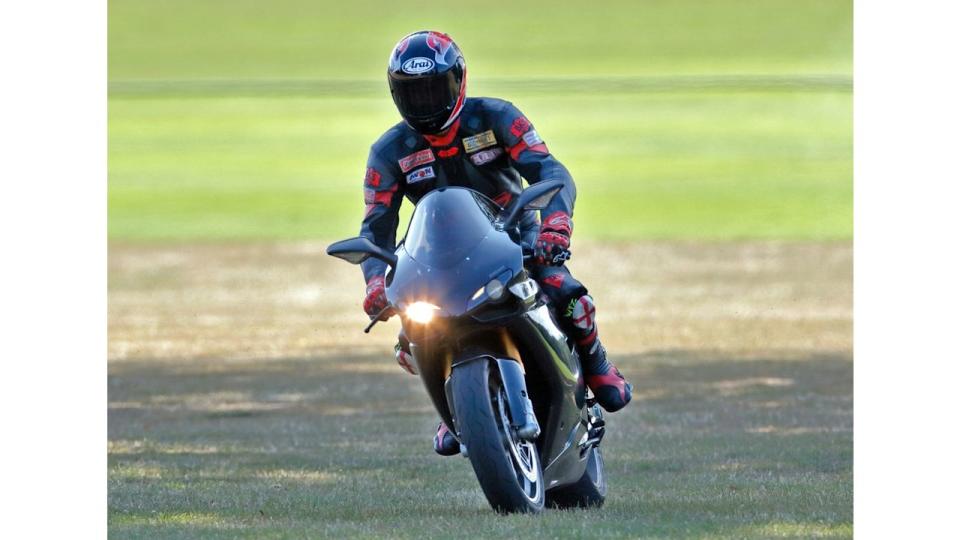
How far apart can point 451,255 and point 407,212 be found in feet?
107

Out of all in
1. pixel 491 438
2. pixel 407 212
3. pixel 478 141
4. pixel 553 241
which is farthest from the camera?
pixel 407 212

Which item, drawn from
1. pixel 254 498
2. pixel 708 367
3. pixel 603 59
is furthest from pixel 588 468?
pixel 603 59

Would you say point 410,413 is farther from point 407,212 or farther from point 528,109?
point 528,109

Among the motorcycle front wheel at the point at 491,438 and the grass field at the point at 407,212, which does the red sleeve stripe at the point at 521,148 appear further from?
the grass field at the point at 407,212

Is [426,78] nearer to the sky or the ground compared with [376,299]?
nearer to the sky

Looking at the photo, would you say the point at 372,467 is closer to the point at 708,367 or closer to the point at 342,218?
the point at 708,367

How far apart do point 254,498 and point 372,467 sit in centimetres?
157

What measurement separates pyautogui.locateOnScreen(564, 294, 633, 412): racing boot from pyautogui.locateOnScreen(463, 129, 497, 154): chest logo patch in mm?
802

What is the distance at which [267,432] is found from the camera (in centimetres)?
1281

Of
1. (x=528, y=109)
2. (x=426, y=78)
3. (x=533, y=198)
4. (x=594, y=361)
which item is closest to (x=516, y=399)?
(x=533, y=198)

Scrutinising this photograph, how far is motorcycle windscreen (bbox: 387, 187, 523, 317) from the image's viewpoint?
735 cm

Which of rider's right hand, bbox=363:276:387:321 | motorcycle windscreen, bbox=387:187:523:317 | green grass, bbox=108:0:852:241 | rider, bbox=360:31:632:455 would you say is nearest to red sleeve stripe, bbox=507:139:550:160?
rider, bbox=360:31:632:455

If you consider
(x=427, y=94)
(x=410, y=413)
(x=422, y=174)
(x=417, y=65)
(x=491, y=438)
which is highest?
(x=417, y=65)

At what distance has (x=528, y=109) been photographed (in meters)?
52.9
